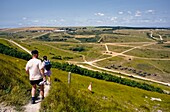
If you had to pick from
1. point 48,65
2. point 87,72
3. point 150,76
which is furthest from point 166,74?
point 48,65

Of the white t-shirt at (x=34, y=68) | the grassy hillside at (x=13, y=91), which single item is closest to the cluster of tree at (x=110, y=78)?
the grassy hillside at (x=13, y=91)

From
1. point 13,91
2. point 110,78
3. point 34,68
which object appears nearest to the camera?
point 34,68

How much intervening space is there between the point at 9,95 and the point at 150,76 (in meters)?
170

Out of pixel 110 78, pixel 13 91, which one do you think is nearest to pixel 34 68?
pixel 13 91

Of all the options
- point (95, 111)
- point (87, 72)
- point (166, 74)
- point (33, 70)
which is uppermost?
point (33, 70)

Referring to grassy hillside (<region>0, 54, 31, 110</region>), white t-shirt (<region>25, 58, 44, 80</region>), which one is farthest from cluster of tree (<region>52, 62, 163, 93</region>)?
white t-shirt (<region>25, 58, 44, 80</region>)

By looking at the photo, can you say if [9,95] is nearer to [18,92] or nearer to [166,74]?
[18,92]

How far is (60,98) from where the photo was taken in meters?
13.6

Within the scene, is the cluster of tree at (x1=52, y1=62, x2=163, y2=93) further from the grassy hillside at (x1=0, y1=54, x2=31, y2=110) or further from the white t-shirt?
the white t-shirt

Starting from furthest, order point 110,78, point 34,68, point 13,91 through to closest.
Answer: point 110,78, point 13,91, point 34,68

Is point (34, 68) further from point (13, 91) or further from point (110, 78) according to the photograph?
point (110, 78)

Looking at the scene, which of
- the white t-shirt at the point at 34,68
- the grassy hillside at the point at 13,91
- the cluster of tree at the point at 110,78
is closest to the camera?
the grassy hillside at the point at 13,91

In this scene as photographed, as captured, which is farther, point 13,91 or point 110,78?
point 110,78

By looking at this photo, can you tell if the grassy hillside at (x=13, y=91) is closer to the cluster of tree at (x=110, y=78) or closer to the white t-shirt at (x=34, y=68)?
→ the white t-shirt at (x=34, y=68)
